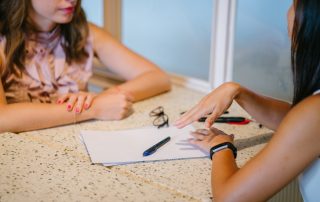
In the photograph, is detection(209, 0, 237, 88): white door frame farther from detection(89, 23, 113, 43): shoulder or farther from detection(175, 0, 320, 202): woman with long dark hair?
detection(175, 0, 320, 202): woman with long dark hair

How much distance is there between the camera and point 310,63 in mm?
824

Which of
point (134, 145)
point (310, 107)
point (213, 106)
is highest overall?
point (310, 107)

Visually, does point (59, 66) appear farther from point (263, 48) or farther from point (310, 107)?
point (310, 107)

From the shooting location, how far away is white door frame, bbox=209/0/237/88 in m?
1.55

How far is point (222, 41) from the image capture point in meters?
1.59

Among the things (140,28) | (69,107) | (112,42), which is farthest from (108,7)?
(69,107)

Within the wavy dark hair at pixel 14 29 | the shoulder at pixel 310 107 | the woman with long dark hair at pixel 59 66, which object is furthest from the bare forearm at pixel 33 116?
the shoulder at pixel 310 107

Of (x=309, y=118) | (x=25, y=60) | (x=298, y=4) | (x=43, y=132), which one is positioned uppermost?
(x=298, y=4)

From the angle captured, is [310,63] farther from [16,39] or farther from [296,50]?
[16,39]

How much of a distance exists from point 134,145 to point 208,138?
194 millimetres

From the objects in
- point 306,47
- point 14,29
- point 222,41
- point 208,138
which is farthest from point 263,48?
point 14,29

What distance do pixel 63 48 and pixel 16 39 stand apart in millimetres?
193

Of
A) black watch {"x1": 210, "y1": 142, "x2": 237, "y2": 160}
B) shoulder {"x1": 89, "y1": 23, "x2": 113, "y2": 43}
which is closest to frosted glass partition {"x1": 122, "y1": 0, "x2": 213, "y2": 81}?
shoulder {"x1": 89, "y1": 23, "x2": 113, "y2": 43}

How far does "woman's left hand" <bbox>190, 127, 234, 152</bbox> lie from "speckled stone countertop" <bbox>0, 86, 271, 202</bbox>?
48 mm
